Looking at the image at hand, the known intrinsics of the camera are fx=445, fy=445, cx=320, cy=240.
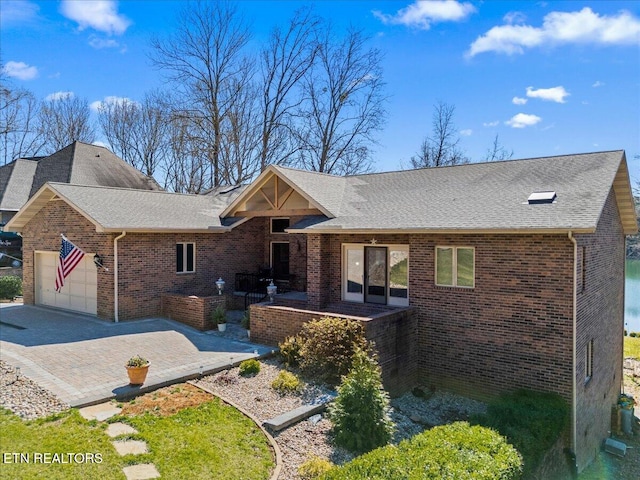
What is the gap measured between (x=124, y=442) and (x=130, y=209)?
35.0 ft

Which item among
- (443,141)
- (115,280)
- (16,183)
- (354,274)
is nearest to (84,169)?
(16,183)

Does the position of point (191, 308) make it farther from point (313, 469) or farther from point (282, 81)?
point (282, 81)

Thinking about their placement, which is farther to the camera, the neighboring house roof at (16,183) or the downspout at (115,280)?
the neighboring house roof at (16,183)

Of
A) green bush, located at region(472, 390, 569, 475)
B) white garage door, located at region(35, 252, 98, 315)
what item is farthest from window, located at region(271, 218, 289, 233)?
green bush, located at region(472, 390, 569, 475)

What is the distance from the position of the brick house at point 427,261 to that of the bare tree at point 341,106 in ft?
54.3

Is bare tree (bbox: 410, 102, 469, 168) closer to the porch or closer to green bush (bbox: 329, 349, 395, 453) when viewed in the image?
the porch

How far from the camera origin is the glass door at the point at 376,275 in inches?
517

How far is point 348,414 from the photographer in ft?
24.7

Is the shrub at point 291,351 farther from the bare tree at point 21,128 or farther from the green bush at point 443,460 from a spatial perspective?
the bare tree at point 21,128

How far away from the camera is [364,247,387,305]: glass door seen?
1313 centimetres

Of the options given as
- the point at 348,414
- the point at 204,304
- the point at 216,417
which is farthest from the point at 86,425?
the point at 204,304

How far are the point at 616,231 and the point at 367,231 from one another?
332 inches

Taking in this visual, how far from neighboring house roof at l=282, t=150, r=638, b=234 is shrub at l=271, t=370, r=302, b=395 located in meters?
4.59

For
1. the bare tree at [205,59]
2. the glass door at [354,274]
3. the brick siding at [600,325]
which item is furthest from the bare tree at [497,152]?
the glass door at [354,274]
